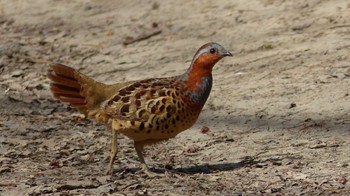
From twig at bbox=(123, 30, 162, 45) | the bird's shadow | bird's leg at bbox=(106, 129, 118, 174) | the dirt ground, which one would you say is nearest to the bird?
bird's leg at bbox=(106, 129, 118, 174)

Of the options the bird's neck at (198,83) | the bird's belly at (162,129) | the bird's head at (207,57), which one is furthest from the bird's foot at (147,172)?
the bird's head at (207,57)

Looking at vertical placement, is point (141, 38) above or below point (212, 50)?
above

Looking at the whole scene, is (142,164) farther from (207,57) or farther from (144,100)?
(207,57)

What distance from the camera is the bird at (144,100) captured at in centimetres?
679

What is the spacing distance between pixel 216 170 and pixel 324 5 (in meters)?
A: 4.35

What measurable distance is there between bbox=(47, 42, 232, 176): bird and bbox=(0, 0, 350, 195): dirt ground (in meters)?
0.35

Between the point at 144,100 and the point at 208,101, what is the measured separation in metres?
2.25

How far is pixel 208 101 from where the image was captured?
29.6ft

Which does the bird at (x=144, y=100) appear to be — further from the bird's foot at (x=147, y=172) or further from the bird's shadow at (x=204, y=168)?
the bird's shadow at (x=204, y=168)

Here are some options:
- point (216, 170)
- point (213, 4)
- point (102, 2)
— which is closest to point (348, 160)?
point (216, 170)

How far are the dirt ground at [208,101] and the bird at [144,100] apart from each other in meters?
0.35

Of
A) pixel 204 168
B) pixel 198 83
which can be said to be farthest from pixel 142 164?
pixel 198 83

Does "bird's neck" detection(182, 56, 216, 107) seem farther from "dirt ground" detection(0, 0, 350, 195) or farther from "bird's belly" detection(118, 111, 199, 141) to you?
"dirt ground" detection(0, 0, 350, 195)

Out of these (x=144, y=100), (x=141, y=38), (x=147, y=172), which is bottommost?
(x=147, y=172)
